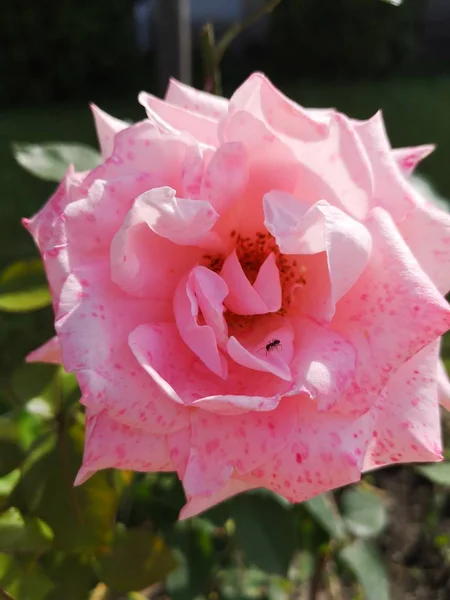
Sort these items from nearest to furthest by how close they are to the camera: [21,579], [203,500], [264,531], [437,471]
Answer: [203,500] → [21,579] → [264,531] → [437,471]

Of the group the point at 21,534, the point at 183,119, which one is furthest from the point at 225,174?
the point at 21,534

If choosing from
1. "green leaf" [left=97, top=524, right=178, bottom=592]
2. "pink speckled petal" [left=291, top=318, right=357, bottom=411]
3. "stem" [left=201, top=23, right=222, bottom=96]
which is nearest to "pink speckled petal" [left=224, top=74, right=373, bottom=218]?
"pink speckled petal" [left=291, top=318, right=357, bottom=411]

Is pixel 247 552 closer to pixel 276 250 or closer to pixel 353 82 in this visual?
pixel 276 250

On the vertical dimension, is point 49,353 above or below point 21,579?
above

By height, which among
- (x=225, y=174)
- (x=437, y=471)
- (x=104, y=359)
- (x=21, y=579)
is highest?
(x=225, y=174)

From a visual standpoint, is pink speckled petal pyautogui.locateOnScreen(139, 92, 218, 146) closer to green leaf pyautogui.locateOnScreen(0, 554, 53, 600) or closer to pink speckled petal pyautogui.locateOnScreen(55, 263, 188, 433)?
pink speckled petal pyautogui.locateOnScreen(55, 263, 188, 433)

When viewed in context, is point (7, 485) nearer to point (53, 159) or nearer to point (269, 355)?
point (269, 355)

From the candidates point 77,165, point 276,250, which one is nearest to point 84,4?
point 77,165

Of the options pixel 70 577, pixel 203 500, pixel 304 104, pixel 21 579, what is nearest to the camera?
pixel 203 500
